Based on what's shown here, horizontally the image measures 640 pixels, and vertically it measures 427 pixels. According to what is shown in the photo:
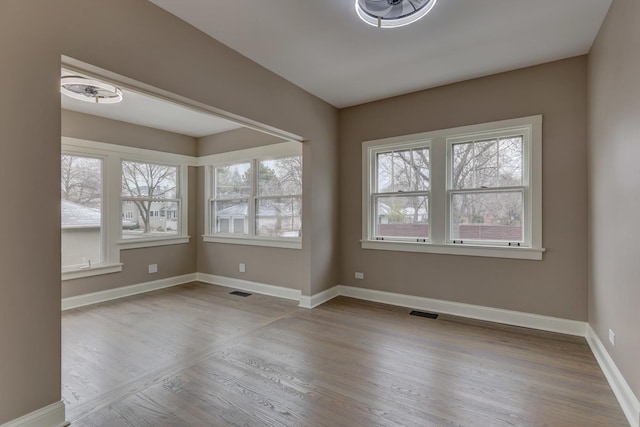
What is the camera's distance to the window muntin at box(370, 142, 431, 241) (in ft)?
12.9

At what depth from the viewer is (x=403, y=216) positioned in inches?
162

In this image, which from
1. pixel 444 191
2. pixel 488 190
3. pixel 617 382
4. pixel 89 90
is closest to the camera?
pixel 617 382

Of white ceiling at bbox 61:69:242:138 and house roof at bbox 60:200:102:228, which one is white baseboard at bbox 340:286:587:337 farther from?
house roof at bbox 60:200:102:228

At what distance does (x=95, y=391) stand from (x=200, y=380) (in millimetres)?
705

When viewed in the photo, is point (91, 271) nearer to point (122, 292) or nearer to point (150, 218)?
point (122, 292)

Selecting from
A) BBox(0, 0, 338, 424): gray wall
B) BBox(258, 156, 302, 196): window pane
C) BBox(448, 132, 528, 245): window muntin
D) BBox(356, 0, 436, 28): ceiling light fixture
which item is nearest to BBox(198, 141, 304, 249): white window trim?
BBox(258, 156, 302, 196): window pane

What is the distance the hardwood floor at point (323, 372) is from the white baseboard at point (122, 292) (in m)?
0.38

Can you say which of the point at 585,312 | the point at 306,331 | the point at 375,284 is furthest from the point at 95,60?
the point at 585,312

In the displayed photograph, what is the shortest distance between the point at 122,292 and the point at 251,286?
189 cm

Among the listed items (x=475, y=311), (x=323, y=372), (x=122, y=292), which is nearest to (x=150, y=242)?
(x=122, y=292)

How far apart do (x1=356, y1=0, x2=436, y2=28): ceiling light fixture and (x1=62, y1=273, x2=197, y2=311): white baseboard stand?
15.6 feet

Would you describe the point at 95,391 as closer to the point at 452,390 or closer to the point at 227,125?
the point at 452,390

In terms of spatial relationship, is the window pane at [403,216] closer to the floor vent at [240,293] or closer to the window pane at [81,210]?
the floor vent at [240,293]

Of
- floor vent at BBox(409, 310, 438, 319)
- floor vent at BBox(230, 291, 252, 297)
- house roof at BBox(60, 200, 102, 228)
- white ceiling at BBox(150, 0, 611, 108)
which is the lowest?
floor vent at BBox(409, 310, 438, 319)
